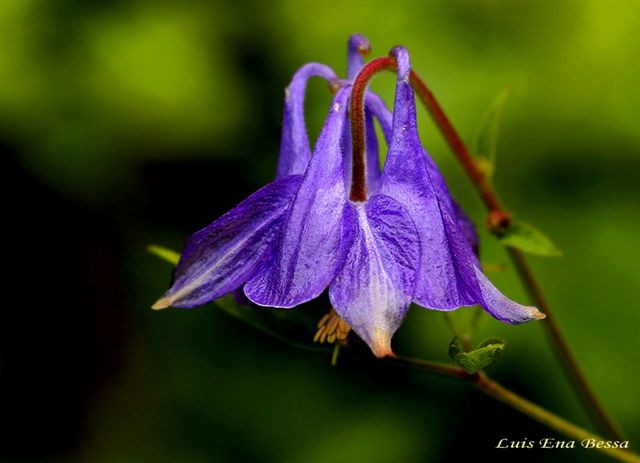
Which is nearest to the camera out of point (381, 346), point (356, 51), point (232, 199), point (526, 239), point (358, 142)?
point (381, 346)

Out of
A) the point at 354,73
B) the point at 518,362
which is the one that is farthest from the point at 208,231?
the point at 518,362

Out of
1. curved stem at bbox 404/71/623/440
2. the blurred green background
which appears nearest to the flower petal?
curved stem at bbox 404/71/623/440

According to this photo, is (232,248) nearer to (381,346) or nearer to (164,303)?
(164,303)

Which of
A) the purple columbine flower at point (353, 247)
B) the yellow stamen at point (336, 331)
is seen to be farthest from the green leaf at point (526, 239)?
the yellow stamen at point (336, 331)

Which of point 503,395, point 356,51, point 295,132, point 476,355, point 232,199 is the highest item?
point 356,51

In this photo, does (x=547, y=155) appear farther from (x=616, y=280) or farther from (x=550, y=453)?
(x=550, y=453)

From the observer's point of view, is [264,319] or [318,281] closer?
[318,281]

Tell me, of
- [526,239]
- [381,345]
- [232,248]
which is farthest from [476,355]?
[526,239]
